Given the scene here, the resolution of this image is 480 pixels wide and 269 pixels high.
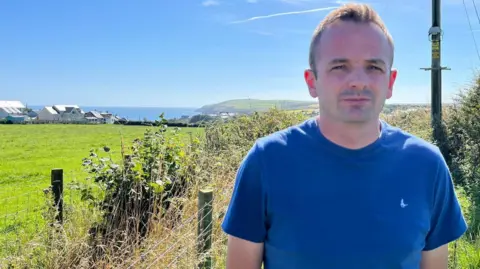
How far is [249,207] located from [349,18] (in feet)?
2.26

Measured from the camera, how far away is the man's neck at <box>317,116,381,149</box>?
1387 mm

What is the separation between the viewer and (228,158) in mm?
6062

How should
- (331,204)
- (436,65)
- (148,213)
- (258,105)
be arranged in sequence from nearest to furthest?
1. (331,204)
2. (148,213)
3. (258,105)
4. (436,65)

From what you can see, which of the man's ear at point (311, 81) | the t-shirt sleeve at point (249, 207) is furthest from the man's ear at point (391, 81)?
the t-shirt sleeve at point (249, 207)

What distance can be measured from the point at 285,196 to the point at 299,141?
0.20 metres

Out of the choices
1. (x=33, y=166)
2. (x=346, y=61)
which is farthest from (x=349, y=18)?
(x=33, y=166)

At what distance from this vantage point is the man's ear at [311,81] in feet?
4.76

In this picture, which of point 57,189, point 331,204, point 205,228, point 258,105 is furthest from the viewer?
point 258,105

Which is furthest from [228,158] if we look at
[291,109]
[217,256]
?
[291,109]

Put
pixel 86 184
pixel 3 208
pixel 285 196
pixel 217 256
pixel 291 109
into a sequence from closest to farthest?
1. pixel 285 196
2. pixel 217 256
3. pixel 86 184
4. pixel 3 208
5. pixel 291 109

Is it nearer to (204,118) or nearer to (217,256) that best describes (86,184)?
(217,256)

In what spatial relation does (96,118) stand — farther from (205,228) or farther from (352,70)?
(352,70)

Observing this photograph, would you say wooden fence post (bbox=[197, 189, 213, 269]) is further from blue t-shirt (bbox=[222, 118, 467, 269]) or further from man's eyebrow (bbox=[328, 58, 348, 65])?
man's eyebrow (bbox=[328, 58, 348, 65])

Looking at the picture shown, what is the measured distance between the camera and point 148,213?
4.28 meters
